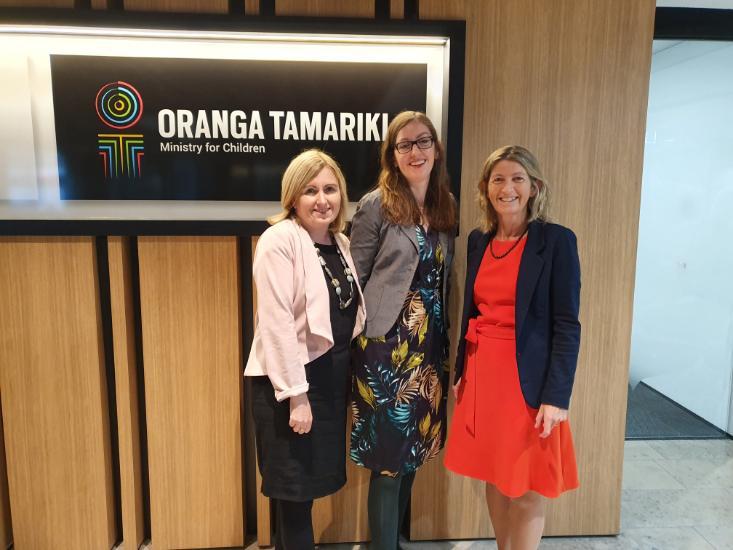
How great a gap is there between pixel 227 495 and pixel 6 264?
1439mm

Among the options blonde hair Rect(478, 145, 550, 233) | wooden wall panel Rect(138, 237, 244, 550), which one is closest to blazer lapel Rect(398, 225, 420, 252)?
blonde hair Rect(478, 145, 550, 233)

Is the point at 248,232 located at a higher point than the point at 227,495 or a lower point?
higher

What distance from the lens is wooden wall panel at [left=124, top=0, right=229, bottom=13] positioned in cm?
212

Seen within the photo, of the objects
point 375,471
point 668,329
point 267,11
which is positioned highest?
point 267,11

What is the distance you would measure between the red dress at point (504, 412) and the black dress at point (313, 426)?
1.62 ft

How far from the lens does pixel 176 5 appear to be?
2.12m

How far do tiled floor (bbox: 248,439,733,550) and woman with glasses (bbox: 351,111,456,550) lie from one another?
2.97 feet

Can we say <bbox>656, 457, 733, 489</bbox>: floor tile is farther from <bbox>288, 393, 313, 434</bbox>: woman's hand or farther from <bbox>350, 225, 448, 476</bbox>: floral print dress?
<bbox>288, 393, 313, 434</bbox>: woman's hand

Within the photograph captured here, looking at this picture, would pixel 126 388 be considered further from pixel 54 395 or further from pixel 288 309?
pixel 288 309

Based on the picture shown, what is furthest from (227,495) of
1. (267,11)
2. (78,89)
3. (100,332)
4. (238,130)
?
(267,11)

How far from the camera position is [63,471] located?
2.36 m

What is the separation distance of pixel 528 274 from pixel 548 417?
1.65 feet

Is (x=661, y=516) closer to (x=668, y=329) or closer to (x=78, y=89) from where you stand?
(x=668, y=329)

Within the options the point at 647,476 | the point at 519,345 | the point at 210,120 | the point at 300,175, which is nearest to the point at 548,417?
the point at 519,345
